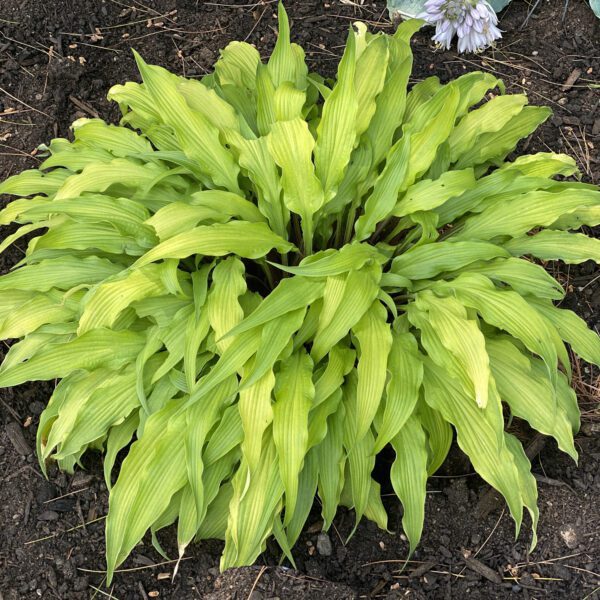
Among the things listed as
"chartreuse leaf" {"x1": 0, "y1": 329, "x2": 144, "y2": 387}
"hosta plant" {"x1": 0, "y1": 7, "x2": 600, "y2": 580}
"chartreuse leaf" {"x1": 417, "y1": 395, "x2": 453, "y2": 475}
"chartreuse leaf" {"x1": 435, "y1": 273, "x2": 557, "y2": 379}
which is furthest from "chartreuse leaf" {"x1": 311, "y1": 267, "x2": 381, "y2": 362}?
"chartreuse leaf" {"x1": 0, "y1": 329, "x2": 144, "y2": 387}

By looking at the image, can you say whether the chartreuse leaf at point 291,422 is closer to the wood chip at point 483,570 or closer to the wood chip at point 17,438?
the wood chip at point 483,570

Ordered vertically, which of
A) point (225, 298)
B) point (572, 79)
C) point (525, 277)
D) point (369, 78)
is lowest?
point (225, 298)

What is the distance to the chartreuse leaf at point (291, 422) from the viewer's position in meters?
1.88

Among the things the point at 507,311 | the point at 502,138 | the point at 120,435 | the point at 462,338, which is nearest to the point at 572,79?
the point at 502,138

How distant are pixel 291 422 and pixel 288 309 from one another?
12.4 inches

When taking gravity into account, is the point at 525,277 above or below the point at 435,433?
above

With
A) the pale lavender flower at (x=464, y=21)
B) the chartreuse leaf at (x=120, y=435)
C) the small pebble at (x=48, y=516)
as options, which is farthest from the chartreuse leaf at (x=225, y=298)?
the pale lavender flower at (x=464, y=21)

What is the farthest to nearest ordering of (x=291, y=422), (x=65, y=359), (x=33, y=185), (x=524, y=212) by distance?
(x=33, y=185), (x=524, y=212), (x=65, y=359), (x=291, y=422)

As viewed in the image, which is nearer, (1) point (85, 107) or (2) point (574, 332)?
(2) point (574, 332)

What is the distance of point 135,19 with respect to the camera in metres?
3.46

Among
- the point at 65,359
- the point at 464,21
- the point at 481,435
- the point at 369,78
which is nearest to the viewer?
the point at 481,435

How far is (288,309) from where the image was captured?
198 cm

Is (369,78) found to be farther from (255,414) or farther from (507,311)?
(255,414)

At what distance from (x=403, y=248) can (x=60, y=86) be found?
5.95ft
